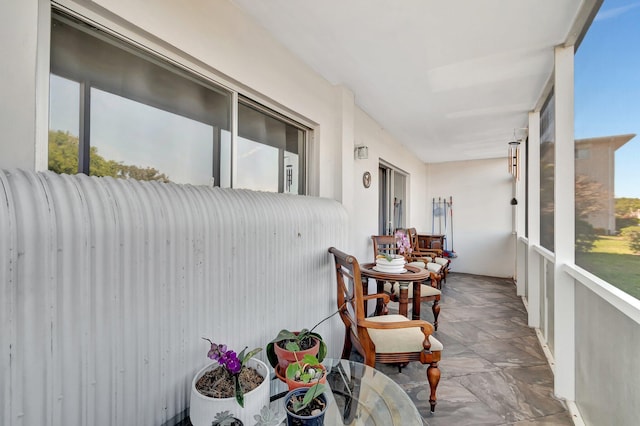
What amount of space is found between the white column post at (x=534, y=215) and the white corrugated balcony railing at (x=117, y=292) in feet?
10.8

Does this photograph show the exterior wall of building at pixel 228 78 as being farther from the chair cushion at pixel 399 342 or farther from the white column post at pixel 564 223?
the white column post at pixel 564 223

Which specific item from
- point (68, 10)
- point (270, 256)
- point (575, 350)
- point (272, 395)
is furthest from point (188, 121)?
point (575, 350)

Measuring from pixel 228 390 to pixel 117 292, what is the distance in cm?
50

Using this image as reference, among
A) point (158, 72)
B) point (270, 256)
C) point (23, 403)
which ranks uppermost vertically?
point (158, 72)

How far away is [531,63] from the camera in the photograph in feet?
7.57

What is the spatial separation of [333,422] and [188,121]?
5.06 feet

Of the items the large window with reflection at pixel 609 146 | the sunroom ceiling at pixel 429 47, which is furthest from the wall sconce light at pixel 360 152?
the large window with reflection at pixel 609 146

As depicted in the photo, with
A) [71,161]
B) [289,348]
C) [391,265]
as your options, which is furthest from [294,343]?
[391,265]

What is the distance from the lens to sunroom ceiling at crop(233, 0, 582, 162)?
167 cm

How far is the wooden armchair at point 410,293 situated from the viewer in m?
3.05

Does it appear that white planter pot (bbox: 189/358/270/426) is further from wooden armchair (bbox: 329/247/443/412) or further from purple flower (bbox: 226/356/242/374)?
wooden armchair (bbox: 329/247/443/412)

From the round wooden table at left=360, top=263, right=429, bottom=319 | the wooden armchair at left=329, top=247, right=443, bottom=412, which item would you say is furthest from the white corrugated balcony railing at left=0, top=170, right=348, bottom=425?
the round wooden table at left=360, top=263, right=429, bottom=319

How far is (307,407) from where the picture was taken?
3.07ft

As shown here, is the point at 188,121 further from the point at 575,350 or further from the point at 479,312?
the point at 479,312
